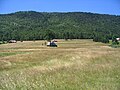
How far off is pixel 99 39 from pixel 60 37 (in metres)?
26.8

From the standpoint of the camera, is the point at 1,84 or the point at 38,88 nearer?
the point at 38,88

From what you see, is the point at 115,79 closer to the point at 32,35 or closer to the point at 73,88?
the point at 73,88

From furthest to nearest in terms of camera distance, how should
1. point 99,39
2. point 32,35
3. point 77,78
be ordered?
1. point 32,35
2. point 99,39
3. point 77,78

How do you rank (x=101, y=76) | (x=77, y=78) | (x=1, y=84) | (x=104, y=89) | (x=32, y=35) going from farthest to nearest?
(x=32, y=35) < (x=101, y=76) < (x=77, y=78) < (x=1, y=84) < (x=104, y=89)

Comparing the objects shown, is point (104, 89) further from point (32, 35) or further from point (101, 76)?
point (32, 35)

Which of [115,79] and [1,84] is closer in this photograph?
[1,84]

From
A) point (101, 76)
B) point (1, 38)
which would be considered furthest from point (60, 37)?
point (101, 76)

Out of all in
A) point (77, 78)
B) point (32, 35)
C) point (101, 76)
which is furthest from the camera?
point (32, 35)

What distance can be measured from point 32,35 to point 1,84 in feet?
546

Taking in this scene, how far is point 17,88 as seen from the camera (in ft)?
36.0

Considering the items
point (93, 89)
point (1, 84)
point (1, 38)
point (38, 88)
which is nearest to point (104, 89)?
point (93, 89)

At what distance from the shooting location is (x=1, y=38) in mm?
172875

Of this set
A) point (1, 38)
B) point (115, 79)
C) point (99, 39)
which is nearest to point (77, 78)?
point (115, 79)

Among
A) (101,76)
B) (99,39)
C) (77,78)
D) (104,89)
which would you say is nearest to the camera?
(104,89)
